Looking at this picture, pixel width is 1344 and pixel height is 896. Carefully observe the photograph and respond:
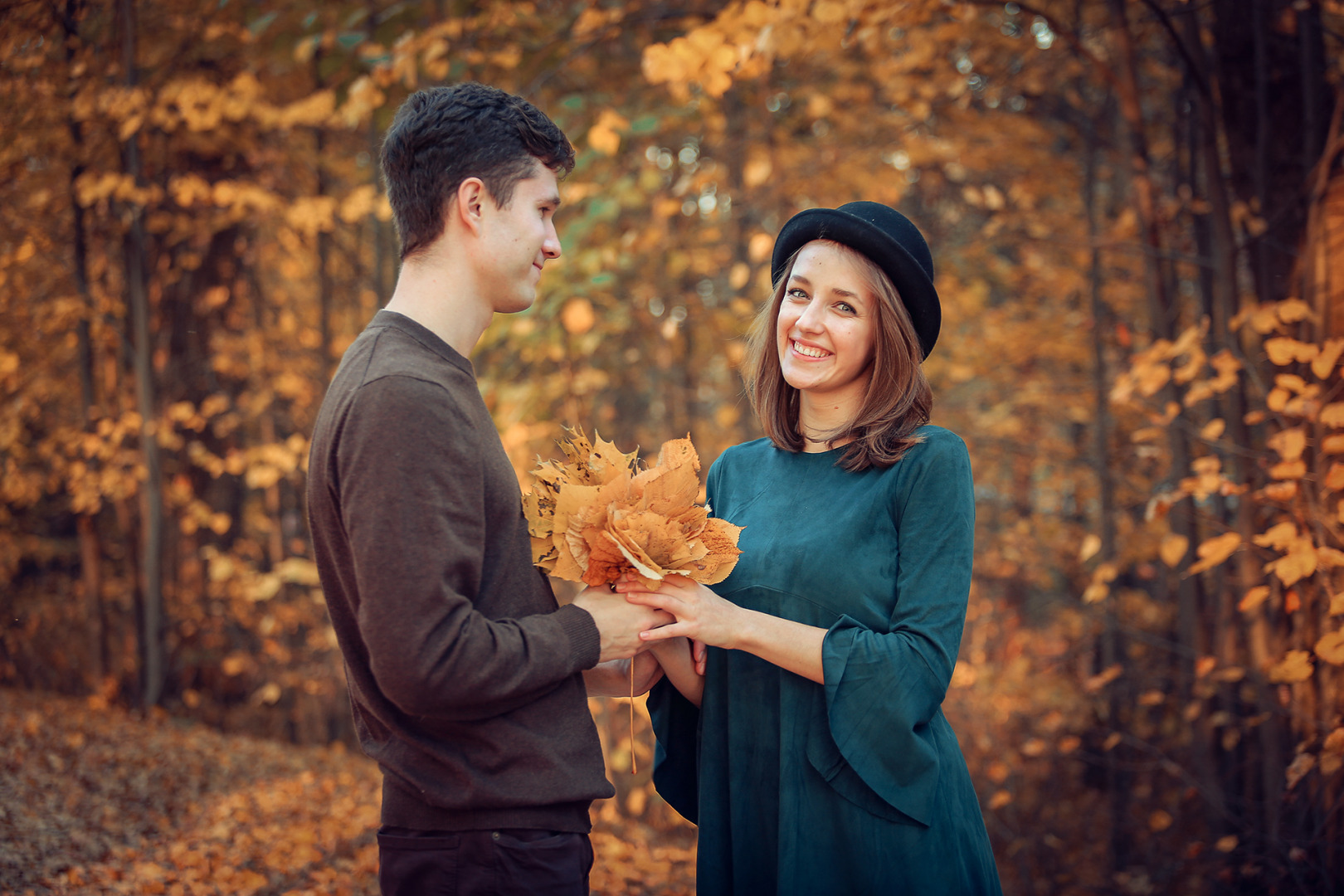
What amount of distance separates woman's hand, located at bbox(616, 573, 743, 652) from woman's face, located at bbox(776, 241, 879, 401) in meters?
0.61

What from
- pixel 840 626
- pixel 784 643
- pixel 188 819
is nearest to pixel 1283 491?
pixel 840 626

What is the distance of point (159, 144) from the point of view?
261 inches

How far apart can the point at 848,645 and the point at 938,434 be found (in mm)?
529

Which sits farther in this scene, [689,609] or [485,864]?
[689,609]

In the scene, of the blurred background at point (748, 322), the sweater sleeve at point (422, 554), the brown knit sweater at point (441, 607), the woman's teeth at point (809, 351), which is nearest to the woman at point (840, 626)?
the woman's teeth at point (809, 351)

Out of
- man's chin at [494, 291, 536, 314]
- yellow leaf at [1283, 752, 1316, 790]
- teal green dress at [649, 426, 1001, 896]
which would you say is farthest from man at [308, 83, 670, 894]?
yellow leaf at [1283, 752, 1316, 790]

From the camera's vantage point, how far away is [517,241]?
5.40 feet

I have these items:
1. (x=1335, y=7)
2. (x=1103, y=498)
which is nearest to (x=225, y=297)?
(x=1103, y=498)

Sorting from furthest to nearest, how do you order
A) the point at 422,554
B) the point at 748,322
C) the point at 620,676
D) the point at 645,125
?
1. the point at 748,322
2. the point at 645,125
3. the point at 620,676
4. the point at 422,554

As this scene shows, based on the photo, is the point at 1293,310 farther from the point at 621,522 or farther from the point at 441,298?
the point at 441,298

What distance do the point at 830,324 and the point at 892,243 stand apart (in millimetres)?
231

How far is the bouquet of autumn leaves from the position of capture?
1.60 metres

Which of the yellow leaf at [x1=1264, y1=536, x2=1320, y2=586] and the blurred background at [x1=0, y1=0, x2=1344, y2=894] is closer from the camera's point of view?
the yellow leaf at [x1=1264, y1=536, x2=1320, y2=586]

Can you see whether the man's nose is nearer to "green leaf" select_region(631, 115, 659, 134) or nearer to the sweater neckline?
the sweater neckline
